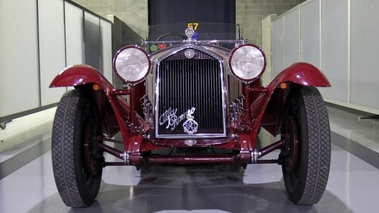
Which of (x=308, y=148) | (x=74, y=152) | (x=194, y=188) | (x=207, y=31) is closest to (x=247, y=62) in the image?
(x=308, y=148)

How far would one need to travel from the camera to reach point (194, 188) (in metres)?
3.05

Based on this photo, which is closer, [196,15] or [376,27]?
[376,27]

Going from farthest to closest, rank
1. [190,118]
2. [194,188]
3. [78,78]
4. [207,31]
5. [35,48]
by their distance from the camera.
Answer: [207,31] < [35,48] < [194,188] < [190,118] < [78,78]

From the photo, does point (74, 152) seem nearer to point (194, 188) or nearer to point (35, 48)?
point (194, 188)

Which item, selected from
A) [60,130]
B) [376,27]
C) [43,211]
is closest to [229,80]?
[60,130]

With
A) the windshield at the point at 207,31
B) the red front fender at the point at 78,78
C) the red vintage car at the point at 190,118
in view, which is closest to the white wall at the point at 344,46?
the windshield at the point at 207,31

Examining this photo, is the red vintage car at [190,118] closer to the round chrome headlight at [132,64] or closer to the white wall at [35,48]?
the round chrome headlight at [132,64]

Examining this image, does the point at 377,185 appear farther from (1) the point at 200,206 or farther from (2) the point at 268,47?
(2) the point at 268,47

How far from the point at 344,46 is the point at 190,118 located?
4503 mm

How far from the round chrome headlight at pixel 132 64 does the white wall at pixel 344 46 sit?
11.9 feet

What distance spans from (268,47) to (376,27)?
7.95 m

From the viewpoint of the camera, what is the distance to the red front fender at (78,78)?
8.60 feet

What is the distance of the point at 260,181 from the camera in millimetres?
3203

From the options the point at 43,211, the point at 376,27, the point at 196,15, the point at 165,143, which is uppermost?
the point at 196,15
